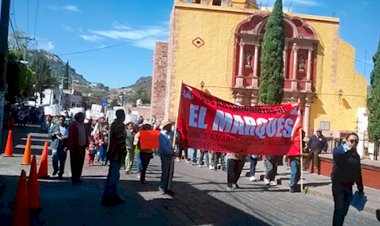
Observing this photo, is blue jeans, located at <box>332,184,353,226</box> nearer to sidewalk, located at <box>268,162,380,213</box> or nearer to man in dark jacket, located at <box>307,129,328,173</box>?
sidewalk, located at <box>268,162,380,213</box>

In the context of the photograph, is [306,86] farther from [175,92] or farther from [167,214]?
[167,214]

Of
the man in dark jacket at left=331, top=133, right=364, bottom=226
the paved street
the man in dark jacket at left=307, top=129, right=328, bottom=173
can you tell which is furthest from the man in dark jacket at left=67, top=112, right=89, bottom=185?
the man in dark jacket at left=307, top=129, right=328, bottom=173

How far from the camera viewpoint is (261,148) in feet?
45.5

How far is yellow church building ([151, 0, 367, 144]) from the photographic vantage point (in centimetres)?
3825

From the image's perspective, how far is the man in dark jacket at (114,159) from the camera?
971 cm

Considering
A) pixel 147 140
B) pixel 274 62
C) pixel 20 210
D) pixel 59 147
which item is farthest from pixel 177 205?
pixel 274 62

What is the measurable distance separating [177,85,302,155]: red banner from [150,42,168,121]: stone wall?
2987 cm

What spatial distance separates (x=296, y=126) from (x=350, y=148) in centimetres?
617

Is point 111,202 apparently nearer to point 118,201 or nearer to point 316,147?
point 118,201

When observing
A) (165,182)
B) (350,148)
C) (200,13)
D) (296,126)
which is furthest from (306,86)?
(350,148)

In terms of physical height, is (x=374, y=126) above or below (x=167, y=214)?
above

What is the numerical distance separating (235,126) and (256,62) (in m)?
26.1

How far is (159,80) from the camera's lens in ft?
149

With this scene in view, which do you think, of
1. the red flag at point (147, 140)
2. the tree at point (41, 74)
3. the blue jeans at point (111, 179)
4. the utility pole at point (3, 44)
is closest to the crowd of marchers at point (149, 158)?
the blue jeans at point (111, 179)
